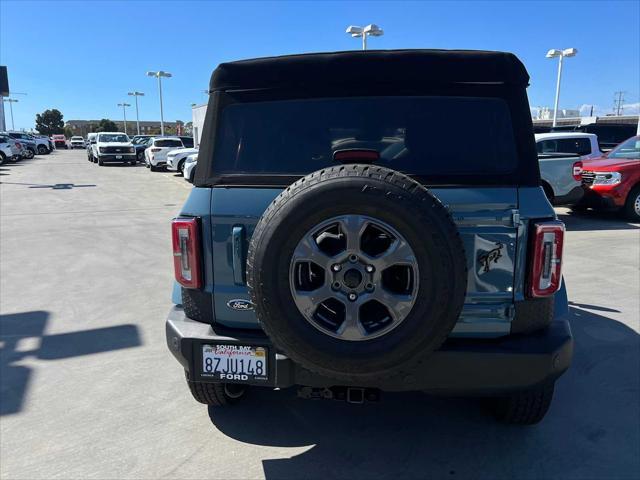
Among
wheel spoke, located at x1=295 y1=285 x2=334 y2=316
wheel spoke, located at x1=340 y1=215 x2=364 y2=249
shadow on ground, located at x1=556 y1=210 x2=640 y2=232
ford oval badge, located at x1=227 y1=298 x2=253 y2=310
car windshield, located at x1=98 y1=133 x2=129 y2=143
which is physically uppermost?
car windshield, located at x1=98 y1=133 x2=129 y2=143

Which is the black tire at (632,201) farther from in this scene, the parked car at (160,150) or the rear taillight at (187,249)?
the parked car at (160,150)

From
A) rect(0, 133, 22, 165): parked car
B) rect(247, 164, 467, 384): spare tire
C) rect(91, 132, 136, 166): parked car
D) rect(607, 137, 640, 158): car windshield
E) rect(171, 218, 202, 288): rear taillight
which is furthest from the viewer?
rect(0, 133, 22, 165): parked car

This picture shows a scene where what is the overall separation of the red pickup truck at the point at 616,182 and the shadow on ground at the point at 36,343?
32.7 ft

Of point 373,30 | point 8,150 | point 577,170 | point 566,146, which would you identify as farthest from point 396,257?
point 8,150

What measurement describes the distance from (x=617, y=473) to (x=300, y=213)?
2.24m

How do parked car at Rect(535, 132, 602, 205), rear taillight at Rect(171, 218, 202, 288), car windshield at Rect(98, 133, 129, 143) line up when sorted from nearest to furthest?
rear taillight at Rect(171, 218, 202, 288)
parked car at Rect(535, 132, 602, 205)
car windshield at Rect(98, 133, 129, 143)

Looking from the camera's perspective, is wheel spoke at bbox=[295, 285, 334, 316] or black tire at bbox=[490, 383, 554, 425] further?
black tire at bbox=[490, 383, 554, 425]

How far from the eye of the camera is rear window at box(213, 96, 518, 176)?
2.56 m

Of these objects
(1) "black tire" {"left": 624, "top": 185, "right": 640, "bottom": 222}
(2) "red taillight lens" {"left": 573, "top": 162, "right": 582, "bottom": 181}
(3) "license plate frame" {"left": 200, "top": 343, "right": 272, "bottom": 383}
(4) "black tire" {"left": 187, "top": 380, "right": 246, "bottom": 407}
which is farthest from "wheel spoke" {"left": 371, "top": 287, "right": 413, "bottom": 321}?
(1) "black tire" {"left": 624, "top": 185, "right": 640, "bottom": 222}

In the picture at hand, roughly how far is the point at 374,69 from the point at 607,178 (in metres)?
9.81

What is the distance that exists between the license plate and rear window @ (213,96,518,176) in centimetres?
94

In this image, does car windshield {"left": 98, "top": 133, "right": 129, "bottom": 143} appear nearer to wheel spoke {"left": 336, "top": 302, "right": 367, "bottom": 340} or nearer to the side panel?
the side panel

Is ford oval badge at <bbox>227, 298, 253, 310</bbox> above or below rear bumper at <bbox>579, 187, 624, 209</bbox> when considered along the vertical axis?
above

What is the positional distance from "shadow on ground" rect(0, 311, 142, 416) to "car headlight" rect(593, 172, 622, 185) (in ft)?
32.7
